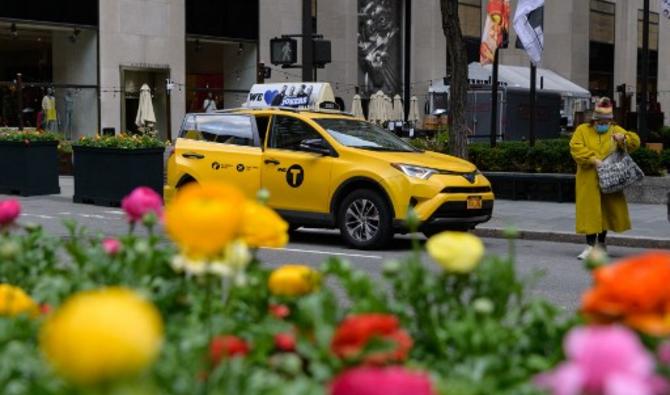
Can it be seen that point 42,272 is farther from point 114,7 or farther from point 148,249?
point 114,7

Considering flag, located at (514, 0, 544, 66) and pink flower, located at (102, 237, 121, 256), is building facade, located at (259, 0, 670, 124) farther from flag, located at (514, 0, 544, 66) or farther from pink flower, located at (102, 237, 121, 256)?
pink flower, located at (102, 237, 121, 256)

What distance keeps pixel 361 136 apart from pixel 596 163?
3.34 m

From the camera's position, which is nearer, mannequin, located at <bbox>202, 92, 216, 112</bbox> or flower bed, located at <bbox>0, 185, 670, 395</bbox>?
flower bed, located at <bbox>0, 185, 670, 395</bbox>

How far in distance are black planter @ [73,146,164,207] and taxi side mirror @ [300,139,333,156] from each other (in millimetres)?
6138

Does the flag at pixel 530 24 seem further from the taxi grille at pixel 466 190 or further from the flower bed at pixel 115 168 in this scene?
the taxi grille at pixel 466 190

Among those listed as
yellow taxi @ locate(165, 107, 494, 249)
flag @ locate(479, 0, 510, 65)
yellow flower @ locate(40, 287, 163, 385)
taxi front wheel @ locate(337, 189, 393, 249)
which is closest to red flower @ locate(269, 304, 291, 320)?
yellow flower @ locate(40, 287, 163, 385)

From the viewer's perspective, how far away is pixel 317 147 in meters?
13.3

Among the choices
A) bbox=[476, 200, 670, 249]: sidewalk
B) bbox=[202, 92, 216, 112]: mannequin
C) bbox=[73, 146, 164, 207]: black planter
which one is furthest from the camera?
bbox=[202, 92, 216, 112]: mannequin

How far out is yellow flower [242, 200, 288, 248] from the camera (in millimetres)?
2641

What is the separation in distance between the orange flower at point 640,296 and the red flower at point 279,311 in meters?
1.27

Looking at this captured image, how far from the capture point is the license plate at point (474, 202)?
42.4 ft

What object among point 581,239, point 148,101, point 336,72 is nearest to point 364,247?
point 581,239

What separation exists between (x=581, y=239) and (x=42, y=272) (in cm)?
1162

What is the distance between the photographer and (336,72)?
43.3 m
